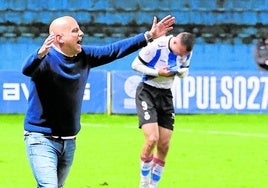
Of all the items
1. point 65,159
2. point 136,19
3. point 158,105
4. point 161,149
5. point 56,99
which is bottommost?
point 136,19

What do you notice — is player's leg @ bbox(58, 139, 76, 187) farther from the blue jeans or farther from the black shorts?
the black shorts

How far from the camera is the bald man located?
276 inches

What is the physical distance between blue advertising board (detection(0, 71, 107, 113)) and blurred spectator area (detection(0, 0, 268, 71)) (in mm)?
5696

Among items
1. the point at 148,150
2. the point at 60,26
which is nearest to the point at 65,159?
the point at 60,26

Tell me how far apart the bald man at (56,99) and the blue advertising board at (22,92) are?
15.8m

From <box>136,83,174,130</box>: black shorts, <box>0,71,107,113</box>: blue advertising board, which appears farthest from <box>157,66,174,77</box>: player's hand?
<box>0,71,107,113</box>: blue advertising board

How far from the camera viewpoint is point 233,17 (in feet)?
97.4

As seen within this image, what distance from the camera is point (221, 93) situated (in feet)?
76.6

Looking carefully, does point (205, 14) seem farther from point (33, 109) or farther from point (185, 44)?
point (33, 109)

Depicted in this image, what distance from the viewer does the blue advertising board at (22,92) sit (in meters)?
23.1

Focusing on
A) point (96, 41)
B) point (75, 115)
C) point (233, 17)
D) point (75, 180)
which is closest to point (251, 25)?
point (233, 17)

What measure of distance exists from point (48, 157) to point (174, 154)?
27.1 ft

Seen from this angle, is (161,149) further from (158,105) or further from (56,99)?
(56,99)

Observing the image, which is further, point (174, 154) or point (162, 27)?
point (174, 154)
